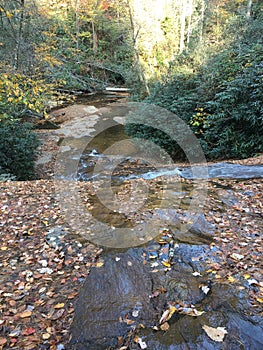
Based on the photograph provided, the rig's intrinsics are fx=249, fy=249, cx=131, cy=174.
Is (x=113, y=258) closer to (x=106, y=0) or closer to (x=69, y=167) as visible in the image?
(x=69, y=167)

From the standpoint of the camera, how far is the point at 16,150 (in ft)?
26.6

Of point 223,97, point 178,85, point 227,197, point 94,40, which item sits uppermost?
point 94,40

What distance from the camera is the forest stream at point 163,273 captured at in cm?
208

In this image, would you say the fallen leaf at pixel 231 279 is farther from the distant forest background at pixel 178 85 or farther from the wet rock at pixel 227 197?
the distant forest background at pixel 178 85

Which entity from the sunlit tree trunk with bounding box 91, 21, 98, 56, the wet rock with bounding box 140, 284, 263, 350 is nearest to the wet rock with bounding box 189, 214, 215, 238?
the wet rock with bounding box 140, 284, 263, 350

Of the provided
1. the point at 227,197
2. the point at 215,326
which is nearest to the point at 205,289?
the point at 215,326

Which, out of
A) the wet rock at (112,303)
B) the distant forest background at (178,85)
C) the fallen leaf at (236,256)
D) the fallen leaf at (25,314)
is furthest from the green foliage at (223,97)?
the fallen leaf at (25,314)

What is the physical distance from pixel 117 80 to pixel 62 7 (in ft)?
23.4

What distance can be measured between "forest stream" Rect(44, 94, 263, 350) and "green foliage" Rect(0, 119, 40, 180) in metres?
3.29

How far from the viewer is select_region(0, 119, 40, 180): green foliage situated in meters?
7.91

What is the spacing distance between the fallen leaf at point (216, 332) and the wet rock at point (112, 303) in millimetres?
476

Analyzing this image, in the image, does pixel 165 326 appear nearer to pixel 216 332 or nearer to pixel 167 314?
pixel 167 314

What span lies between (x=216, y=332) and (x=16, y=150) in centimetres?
780

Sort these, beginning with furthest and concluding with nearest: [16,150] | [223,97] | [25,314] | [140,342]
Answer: [16,150], [223,97], [25,314], [140,342]
